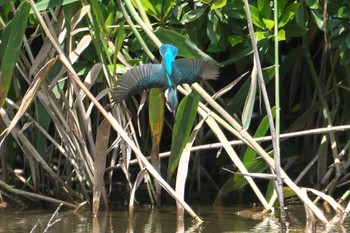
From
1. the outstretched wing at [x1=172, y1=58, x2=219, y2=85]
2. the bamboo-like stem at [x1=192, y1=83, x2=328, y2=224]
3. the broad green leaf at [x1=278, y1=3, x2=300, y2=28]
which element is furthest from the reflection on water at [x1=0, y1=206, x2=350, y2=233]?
the broad green leaf at [x1=278, y1=3, x2=300, y2=28]

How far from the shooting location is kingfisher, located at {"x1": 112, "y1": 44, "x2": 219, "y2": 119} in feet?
12.9

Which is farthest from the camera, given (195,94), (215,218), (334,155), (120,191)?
(120,191)

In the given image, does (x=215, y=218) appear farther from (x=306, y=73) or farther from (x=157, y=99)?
(x=306, y=73)

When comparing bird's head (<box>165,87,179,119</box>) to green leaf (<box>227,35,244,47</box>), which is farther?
green leaf (<box>227,35,244,47</box>)

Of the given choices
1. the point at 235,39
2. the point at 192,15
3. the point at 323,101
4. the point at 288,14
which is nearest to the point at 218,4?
the point at 192,15

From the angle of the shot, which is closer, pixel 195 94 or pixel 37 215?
pixel 195 94

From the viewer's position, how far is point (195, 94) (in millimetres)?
4176

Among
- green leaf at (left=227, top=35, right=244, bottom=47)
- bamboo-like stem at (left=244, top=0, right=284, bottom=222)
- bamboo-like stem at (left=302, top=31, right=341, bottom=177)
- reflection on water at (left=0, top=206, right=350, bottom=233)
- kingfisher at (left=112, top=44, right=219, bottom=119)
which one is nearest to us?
bamboo-like stem at (left=244, top=0, right=284, bottom=222)

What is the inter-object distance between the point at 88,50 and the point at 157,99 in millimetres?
558

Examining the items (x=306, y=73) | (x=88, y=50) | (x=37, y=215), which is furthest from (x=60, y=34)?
(x=306, y=73)

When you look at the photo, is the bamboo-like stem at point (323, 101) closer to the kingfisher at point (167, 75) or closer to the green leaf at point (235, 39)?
the green leaf at point (235, 39)

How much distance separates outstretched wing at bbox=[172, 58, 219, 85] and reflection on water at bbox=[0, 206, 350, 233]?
682 mm

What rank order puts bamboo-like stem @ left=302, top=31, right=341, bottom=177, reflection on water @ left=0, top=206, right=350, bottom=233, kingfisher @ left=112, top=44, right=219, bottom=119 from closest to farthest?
kingfisher @ left=112, top=44, right=219, bottom=119, reflection on water @ left=0, top=206, right=350, bottom=233, bamboo-like stem @ left=302, top=31, right=341, bottom=177

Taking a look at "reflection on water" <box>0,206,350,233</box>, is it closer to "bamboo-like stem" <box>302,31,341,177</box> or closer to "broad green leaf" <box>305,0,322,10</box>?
"bamboo-like stem" <box>302,31,341,177</box>
